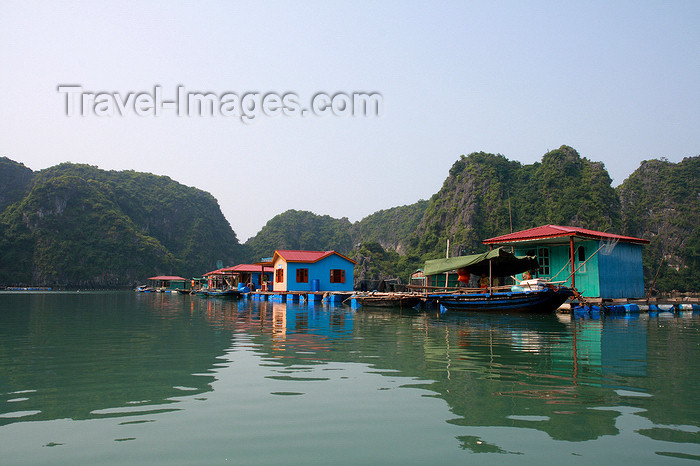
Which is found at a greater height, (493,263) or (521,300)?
(493,263)

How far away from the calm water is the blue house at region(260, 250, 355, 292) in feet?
104

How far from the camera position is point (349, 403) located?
619 centimetres

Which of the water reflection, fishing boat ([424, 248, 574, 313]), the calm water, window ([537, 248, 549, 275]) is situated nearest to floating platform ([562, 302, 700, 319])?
fishing boat ([424, 248, 574, 313])

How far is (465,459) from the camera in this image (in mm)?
4129

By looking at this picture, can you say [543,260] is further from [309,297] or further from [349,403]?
[349,403]

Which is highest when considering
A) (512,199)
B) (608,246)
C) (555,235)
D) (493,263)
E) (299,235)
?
(299,235)

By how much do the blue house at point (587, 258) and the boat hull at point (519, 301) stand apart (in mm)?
2766

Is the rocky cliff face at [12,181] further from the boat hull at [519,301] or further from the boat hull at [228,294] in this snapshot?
the boat hull at [519,301]

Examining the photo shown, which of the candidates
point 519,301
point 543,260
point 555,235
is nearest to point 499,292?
point 519,301

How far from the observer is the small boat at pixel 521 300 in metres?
23.5

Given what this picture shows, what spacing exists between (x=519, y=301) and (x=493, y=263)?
126 inches

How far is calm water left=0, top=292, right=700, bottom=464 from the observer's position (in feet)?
14.3

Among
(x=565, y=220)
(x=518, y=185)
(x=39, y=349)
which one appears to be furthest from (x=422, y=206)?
(x=39, y=349)

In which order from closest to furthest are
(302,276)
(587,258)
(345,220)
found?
(587,258), (302,276), (345,220)
